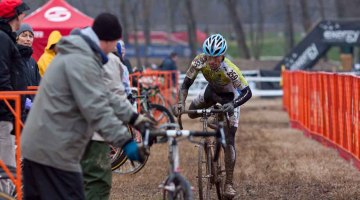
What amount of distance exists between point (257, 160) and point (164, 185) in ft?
24.6

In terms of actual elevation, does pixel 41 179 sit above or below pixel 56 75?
below

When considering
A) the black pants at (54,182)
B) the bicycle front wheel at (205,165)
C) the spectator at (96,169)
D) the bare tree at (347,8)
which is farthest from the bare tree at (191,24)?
the black pants at (54,182)

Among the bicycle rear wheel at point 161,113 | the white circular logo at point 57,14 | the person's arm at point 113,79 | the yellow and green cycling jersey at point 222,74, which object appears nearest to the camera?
the person's arm at point 113,79

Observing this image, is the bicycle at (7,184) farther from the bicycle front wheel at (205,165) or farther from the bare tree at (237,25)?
the bare tree at (237,25)

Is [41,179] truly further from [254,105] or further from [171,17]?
[171,17]

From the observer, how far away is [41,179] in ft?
20.9

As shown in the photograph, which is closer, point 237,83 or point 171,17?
point 237,83

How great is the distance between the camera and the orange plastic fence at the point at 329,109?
13.5 meters

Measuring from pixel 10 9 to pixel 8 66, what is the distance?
0.50 metres

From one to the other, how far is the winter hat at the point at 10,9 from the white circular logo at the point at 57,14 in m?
10.6

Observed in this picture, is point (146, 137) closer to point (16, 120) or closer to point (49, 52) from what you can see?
point (16, 120)

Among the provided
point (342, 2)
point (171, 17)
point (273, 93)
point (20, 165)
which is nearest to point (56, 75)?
point (20, 165)

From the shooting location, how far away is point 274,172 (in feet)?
42.1

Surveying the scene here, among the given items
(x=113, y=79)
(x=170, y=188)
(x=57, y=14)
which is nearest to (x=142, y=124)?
(x=170, y=188)
